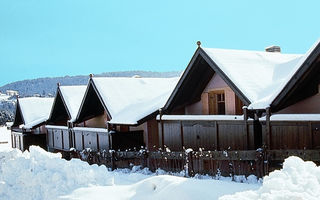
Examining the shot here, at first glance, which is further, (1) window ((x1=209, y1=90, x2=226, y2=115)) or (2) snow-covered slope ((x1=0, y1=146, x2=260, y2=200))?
(1) window ((x1=209, y1=90, x2=226, y2=115))

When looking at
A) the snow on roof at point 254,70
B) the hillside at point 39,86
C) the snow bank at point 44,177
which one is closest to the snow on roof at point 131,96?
the snow on roof at point 254,70

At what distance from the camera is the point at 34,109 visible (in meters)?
34.7

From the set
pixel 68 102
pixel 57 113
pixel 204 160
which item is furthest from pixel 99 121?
pixel 204 160

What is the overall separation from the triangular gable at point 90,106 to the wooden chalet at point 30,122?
906cm

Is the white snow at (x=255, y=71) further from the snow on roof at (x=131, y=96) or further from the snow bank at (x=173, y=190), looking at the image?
the snow bank at (x=173, y=190)

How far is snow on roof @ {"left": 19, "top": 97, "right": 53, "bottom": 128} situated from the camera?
33.3 meters

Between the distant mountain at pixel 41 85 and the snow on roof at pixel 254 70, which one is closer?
the snow on roof at pixel 254 70

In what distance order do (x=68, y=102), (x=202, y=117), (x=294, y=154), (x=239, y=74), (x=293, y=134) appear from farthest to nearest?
(x=68, y=102) < (x=202, y=117) < (x=239, y=74) < (x=293, y=134) < (x=294, y=154)

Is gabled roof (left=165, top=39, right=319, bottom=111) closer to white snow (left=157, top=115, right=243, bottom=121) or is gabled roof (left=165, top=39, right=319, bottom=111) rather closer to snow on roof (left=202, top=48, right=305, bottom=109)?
snow on roof (left=202, top=48, right=305, bottom=109)

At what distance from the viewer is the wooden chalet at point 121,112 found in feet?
60.8

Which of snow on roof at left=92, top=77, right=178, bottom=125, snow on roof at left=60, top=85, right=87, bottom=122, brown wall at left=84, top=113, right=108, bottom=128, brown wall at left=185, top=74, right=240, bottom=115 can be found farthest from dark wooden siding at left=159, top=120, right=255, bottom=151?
snow on roof at left=60, top=85, right=87, bottom=122

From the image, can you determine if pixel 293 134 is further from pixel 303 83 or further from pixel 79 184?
pixel 79 184

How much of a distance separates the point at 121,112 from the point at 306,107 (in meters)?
9.81

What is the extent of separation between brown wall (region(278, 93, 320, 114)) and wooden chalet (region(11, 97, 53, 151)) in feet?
73.8
